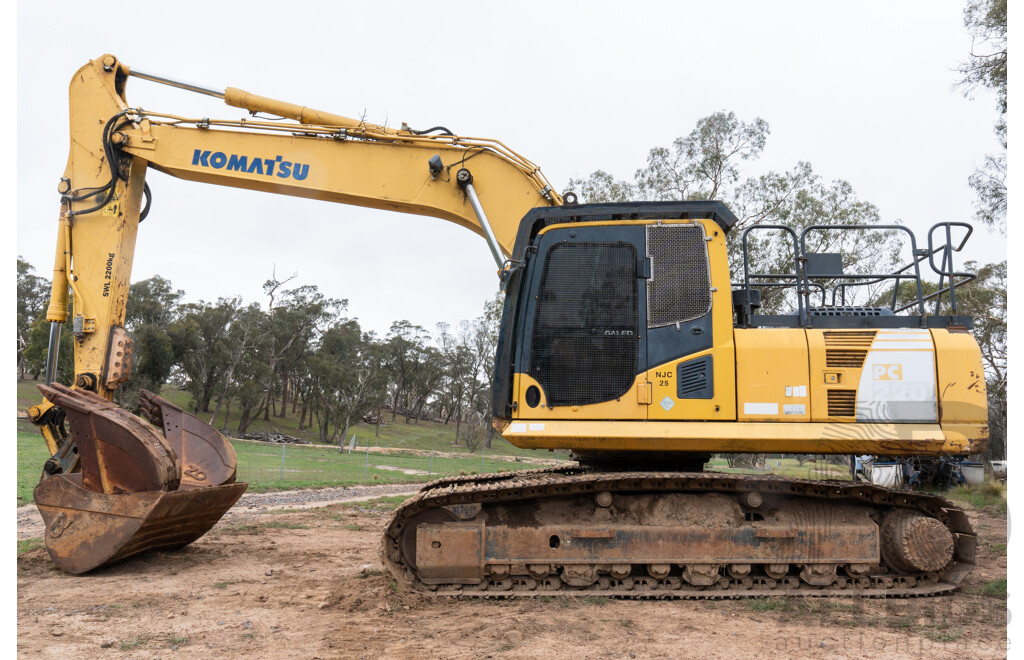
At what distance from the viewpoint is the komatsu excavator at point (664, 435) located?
588cm

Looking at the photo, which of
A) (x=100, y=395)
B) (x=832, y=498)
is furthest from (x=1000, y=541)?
(x=100, y=395)

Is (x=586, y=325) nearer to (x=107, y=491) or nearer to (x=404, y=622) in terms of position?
(x=404, y=622)

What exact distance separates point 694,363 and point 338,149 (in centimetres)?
419

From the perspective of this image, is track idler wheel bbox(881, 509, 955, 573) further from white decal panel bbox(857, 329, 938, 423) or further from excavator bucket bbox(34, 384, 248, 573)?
excavator bucket bbox(34, 384, 248, 573)

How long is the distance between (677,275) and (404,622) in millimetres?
3545

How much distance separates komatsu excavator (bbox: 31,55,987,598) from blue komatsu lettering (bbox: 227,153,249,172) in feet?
7.38

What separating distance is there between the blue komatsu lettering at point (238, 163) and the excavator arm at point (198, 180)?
1cm

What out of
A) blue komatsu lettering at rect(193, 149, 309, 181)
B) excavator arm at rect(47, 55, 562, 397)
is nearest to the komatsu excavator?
excavator arm at rect(47, 55, 562, 397)

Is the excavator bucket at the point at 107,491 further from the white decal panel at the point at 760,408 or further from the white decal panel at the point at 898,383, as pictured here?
the white decal panel at the point at 898,383

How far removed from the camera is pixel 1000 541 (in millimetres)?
9664

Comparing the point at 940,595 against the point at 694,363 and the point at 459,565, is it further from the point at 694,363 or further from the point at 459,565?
the point at 459,565

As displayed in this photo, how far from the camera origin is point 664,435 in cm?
578

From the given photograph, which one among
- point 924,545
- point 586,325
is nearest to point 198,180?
point 586,325

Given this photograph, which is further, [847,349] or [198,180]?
[198,180]
